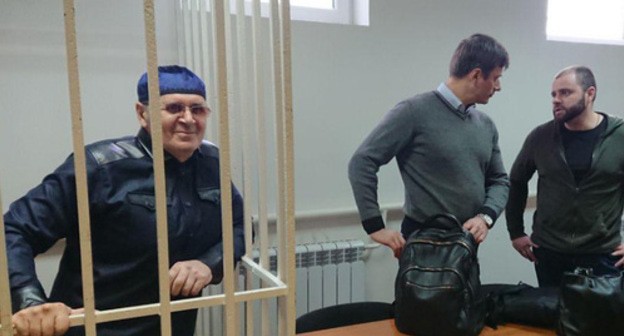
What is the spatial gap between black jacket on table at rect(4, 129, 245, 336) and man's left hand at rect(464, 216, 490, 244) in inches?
34.2

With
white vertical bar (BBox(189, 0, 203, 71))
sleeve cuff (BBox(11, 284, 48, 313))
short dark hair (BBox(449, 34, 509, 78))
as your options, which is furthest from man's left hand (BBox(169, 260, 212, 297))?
short dark hair (BBox(449, 34, 509, 78))

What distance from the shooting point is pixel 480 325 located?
154cm

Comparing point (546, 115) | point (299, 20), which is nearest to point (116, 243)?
point (299, 20)

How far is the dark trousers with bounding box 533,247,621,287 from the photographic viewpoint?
201 cm

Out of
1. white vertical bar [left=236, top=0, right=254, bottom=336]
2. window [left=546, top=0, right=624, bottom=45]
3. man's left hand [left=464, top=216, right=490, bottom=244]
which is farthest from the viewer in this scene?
window [left=546, top=0, right=624, bottom=45]

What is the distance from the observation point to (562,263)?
2064mm

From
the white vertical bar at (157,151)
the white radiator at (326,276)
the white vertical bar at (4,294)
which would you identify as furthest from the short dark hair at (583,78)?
the white vertical bar at (4,294)

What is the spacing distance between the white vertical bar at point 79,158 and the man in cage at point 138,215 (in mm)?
272

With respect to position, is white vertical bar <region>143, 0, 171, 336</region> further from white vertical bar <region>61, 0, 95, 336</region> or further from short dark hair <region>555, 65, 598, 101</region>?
short dark hair <region>555, 65, 598, 101</region>

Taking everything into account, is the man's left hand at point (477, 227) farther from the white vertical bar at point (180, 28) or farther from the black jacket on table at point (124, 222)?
the white vertical bar at point (180, 28)

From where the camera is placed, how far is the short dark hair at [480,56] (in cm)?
178

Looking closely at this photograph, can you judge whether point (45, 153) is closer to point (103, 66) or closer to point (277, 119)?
point (103, 66)

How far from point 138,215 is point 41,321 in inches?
16.6

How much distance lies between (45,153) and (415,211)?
1.42 meters
